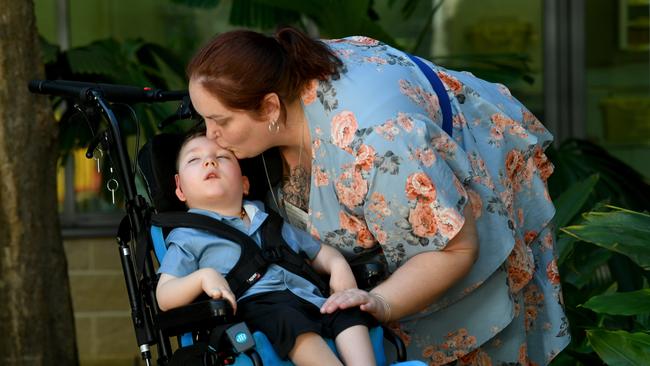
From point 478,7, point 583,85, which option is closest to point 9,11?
point 478,7

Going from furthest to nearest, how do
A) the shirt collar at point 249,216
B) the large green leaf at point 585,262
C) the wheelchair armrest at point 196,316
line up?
the large green leaf at point 585,262
the shirt collar at point 249,216
the wheelchair armrest at point 196,316

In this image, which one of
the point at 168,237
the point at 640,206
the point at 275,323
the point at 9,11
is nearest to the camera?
the point at 275,323

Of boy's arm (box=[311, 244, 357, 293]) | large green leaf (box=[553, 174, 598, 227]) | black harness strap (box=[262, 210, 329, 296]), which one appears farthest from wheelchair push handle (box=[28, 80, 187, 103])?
large green leaf (box=[553, 174, 598, 227])

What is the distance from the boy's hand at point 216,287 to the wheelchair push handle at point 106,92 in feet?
2.08

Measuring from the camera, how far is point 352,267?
3.00 metres

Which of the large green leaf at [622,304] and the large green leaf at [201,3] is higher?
the large green leaf at [201,3]

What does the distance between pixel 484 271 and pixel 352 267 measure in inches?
13.0

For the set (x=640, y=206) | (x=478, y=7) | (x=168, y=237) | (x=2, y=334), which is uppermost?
(x=478, y=7)

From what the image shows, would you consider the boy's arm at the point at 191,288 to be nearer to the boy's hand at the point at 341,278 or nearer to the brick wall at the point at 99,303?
the boy's hand at the point at 341,278

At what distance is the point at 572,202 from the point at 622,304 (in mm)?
917

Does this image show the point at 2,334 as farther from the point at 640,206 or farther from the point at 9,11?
the point at 640,206

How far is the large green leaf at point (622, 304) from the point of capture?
3232 mm

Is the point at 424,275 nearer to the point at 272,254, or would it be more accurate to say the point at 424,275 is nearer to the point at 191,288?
the point at 272,254

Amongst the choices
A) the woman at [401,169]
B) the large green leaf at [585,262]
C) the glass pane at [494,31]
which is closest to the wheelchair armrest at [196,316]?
the woman at [401,169]
